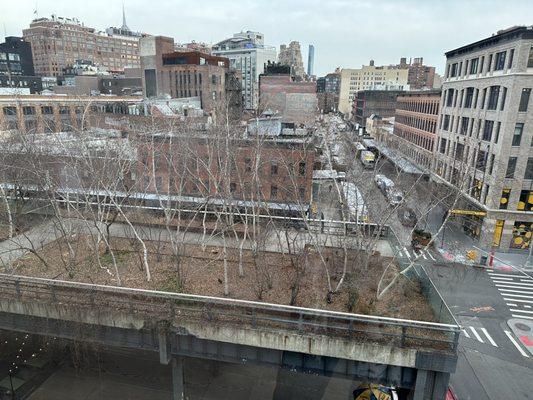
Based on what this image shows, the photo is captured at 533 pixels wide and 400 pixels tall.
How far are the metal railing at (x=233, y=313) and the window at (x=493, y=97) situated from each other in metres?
28.3

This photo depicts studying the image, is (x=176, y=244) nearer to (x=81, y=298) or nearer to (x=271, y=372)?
(x=81, y=298)

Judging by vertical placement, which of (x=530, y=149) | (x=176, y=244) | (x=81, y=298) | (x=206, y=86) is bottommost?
(x=81, y=298)

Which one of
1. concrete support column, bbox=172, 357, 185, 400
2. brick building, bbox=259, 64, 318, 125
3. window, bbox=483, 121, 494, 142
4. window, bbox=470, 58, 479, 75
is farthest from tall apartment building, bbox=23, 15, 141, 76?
concrete support column, bbox=172, 357, 185, 400

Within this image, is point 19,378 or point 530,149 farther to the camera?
point 530,149

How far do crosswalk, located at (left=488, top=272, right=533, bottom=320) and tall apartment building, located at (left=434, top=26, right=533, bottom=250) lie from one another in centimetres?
557

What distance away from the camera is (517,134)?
3167cm

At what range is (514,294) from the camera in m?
26.6

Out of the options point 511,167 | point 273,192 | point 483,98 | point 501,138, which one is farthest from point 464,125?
point 273,192

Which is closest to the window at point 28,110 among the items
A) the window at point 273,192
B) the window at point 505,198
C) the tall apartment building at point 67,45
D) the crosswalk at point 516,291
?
the window at point 273,192

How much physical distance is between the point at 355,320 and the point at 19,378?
16127 millimetres

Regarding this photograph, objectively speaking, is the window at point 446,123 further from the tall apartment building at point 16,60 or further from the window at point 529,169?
the tall apartment building at point 16,60

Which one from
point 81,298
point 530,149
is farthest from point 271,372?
point 530,149

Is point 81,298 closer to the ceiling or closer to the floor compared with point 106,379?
closer to the ceiling

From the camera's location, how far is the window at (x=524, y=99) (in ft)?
101
